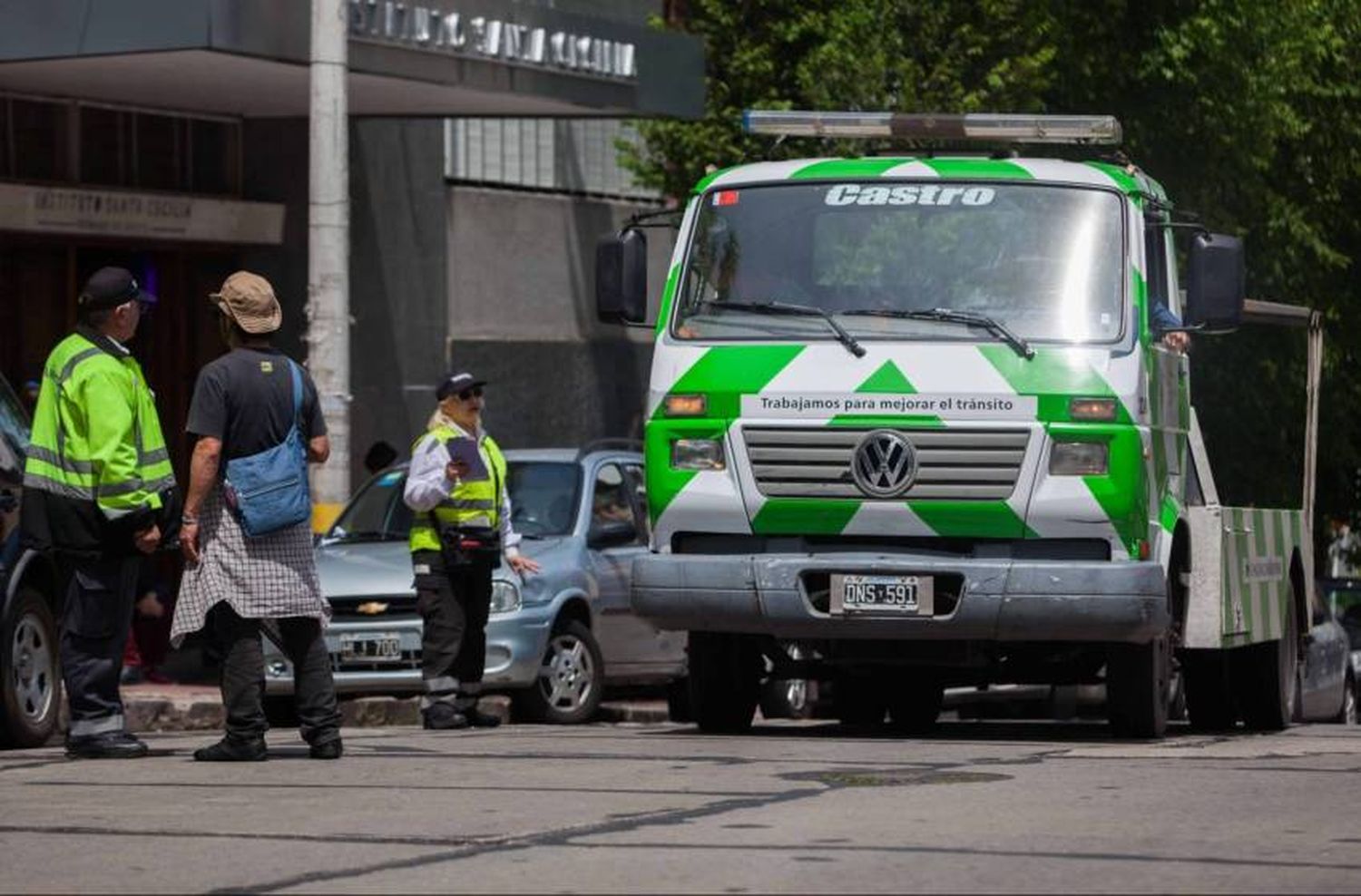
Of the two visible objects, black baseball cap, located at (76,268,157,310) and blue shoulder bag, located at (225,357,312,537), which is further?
black baseball cap, located at (76,268,157,310)

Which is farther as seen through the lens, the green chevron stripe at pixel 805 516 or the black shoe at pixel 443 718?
the black shoe at pixel 443 718

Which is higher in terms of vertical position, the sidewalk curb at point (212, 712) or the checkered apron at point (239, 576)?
the checkered apron at point (239, 576)

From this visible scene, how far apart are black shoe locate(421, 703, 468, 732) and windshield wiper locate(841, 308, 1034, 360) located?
10.4 feet

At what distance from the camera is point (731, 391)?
13.3 metres

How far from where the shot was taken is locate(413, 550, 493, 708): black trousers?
604 inches

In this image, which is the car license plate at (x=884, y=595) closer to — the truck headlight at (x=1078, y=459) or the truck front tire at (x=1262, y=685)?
the truck headlight at (x=1078, y=459)

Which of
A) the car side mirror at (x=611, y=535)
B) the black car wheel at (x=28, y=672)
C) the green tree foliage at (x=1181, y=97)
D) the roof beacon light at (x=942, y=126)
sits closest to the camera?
the black car wheel at (x=28, y=672)

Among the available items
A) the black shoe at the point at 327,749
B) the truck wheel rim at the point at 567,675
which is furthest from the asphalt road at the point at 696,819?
the truck wheel rim at the point at 567,675

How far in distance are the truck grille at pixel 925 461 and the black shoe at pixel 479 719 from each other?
301cm

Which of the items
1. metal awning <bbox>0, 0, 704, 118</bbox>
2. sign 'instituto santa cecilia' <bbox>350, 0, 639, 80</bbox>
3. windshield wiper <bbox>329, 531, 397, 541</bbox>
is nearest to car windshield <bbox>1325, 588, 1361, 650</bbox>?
metal awning <bbox>0, 0, 704, 118</bbox>

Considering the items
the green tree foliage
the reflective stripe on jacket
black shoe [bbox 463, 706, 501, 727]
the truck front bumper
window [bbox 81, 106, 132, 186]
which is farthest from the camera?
the green tree foliage

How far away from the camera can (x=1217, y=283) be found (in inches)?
538

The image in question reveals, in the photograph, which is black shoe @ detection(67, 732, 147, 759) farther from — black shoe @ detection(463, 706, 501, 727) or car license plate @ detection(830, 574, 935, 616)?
black shoe @ detection(463, 706, 501, 727)

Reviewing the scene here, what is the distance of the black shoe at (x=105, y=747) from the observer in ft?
40.6
